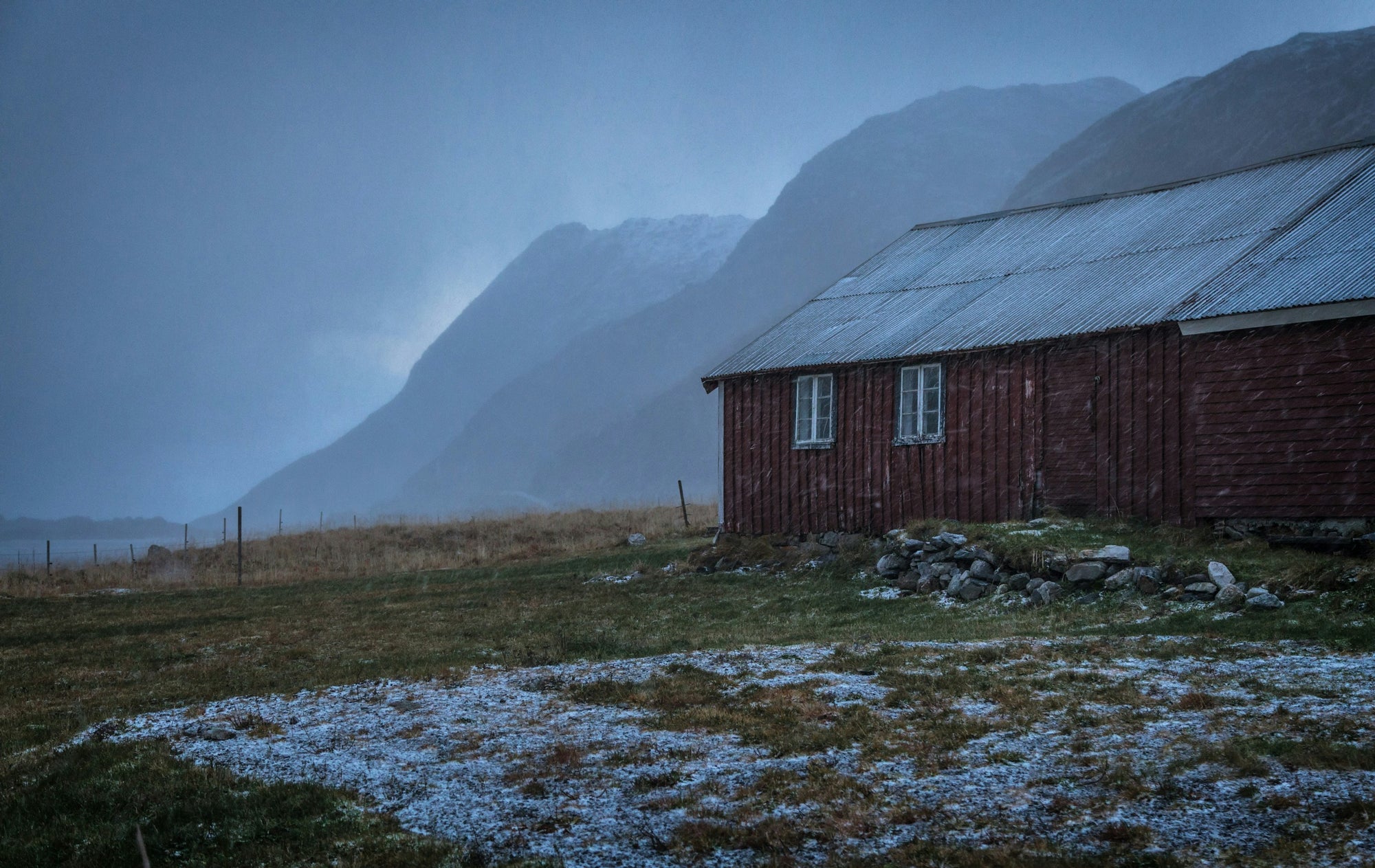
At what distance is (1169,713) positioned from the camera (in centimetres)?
767

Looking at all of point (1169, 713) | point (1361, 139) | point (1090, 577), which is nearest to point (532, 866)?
point (1169, 713)

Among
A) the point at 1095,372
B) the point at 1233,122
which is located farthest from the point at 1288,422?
the point at 1233,122

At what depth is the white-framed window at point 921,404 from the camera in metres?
21.3

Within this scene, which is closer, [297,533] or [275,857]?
[275,857]

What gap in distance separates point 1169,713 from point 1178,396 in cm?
1135

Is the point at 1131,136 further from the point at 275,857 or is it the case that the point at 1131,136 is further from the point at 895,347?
the point at 275,857

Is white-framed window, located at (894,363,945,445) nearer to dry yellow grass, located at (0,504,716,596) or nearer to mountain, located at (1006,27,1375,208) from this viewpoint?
dry yellow grass, located at (0,504,716,596)

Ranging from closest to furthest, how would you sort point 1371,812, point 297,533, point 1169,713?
point 1371,812 → point 1169,713 → point 297,533

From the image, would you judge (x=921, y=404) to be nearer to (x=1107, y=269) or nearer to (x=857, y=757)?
(x=1107, y=269)

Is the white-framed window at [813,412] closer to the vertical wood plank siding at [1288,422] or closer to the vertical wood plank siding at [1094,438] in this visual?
the vertical wood plank siding at [1094,438]

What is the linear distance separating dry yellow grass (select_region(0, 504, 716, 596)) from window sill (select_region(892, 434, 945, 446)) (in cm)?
1070

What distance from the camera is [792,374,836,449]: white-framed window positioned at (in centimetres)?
2320

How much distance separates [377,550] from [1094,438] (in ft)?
84.9

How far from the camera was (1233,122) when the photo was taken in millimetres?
123562
